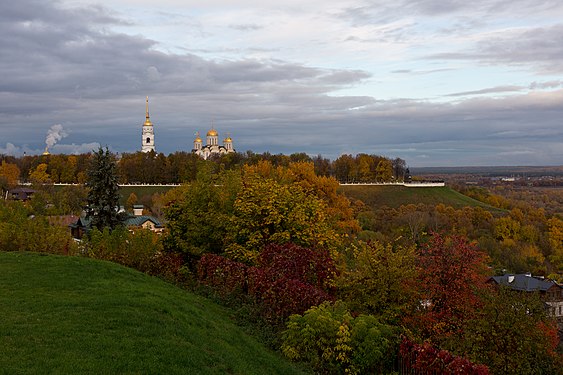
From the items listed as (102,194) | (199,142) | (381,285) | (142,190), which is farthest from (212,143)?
(381,285)

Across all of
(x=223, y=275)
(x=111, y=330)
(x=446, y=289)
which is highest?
(x=446, y=289)

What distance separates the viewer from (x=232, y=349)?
10898mm

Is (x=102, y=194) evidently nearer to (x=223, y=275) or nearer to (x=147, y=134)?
(x=223, y=275)

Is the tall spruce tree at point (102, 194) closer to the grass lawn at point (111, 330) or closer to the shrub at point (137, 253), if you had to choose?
the shrub at point (137, 253)

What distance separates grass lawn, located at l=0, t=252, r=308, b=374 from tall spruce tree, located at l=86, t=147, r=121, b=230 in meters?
14.9

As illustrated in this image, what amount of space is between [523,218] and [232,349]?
69715mm

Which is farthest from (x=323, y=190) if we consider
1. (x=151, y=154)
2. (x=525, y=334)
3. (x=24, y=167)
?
(x=24, y=167)

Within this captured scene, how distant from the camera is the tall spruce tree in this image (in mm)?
30219

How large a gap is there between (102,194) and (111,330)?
21433 mm

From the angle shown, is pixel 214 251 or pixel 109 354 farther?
pixel 214 251

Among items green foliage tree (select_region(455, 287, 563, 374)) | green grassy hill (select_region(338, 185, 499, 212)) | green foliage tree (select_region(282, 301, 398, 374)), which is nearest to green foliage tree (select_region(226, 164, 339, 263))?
green foliage tree (select_region(282, 301, 398, 374))

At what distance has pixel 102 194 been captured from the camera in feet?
99.0

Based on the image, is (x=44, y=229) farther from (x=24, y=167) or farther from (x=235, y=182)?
(x=24, y=167)

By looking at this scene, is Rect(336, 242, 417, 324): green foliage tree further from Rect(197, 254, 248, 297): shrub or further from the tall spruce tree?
the tall spruce tree
